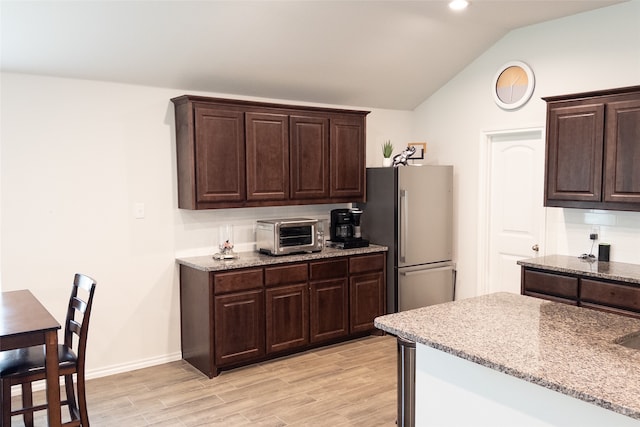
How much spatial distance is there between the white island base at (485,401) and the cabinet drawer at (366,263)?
2424 millimetres

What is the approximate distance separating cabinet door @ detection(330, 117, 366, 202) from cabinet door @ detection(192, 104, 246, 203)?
0.97 meters

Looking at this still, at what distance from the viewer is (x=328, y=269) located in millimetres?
4539

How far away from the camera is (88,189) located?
3.87 meters

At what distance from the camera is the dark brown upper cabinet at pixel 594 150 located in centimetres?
363

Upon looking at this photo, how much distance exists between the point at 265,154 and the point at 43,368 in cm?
233

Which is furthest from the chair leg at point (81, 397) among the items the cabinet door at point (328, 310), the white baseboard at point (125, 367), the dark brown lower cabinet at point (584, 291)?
the dark brown lower cabinet at point (584, 291)

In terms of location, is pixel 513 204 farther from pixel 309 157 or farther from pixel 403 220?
pixel 309 157

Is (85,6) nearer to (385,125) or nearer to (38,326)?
(38,326)

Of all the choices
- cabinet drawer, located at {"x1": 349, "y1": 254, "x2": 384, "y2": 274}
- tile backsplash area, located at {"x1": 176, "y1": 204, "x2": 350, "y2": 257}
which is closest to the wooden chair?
tile backsplash area, located at {"x1": 176, "y1": 204, "x2": 350, "y2": 257}

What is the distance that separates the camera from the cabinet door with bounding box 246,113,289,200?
4273 mm

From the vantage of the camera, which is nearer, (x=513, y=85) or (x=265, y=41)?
(x=265, y=41)

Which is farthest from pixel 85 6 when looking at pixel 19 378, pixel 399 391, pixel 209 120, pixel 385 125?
pixel 385 125

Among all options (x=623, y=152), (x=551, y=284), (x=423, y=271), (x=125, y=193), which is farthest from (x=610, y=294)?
(x=125, y=193)

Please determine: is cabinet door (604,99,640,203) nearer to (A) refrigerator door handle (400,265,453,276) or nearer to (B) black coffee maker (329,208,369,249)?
(A) refrigerator door handle (400,265,453,276)
